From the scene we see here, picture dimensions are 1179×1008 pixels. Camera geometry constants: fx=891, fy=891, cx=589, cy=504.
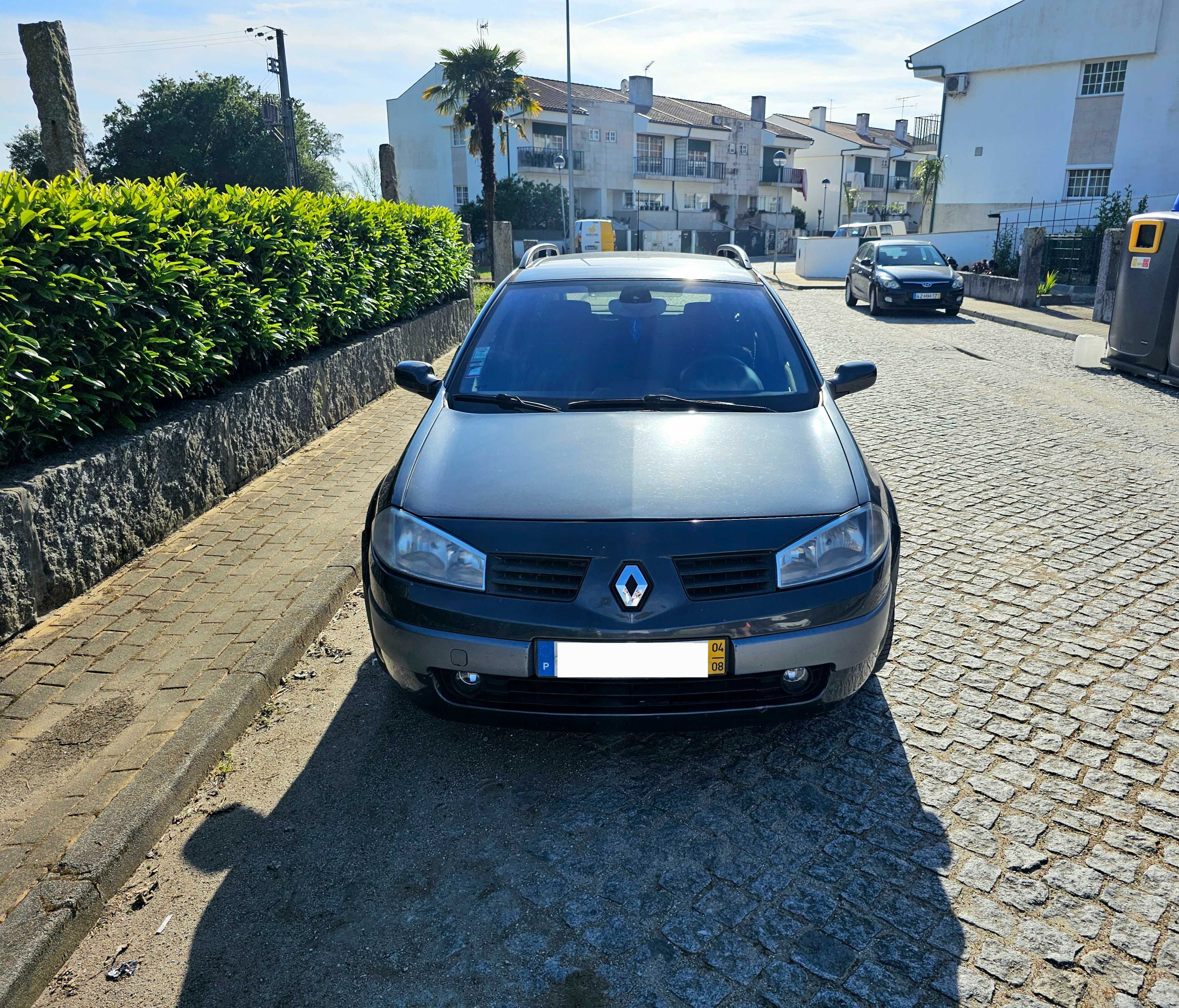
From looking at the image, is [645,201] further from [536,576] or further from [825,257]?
[536,576]

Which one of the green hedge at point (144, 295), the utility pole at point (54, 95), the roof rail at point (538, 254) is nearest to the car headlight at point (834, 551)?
the roof rail at point (538, 254)

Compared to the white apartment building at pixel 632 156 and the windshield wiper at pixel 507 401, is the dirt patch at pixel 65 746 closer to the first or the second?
the windshield wiper at pixel 507 401

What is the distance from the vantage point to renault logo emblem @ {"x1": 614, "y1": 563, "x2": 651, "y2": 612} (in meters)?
2.83

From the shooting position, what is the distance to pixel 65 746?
3338 millimetres

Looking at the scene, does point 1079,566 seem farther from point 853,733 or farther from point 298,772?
point 298,772

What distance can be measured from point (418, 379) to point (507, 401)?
75 centimetres

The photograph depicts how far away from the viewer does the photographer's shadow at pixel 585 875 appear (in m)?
2.35

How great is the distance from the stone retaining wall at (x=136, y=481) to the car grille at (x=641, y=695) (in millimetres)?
2483

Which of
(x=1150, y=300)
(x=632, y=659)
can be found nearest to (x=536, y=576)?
(x=632, y=659)

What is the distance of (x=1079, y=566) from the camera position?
16.8ft

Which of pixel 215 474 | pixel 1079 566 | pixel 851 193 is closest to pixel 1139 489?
pixel 1079 566

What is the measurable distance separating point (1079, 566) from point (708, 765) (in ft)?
10.1

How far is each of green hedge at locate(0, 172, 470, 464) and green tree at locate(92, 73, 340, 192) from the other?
42793 millimetres

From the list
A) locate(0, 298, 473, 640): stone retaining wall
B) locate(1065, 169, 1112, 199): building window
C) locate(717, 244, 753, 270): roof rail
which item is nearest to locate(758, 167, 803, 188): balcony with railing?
locate(1065, 169, 1112, 199): building window
